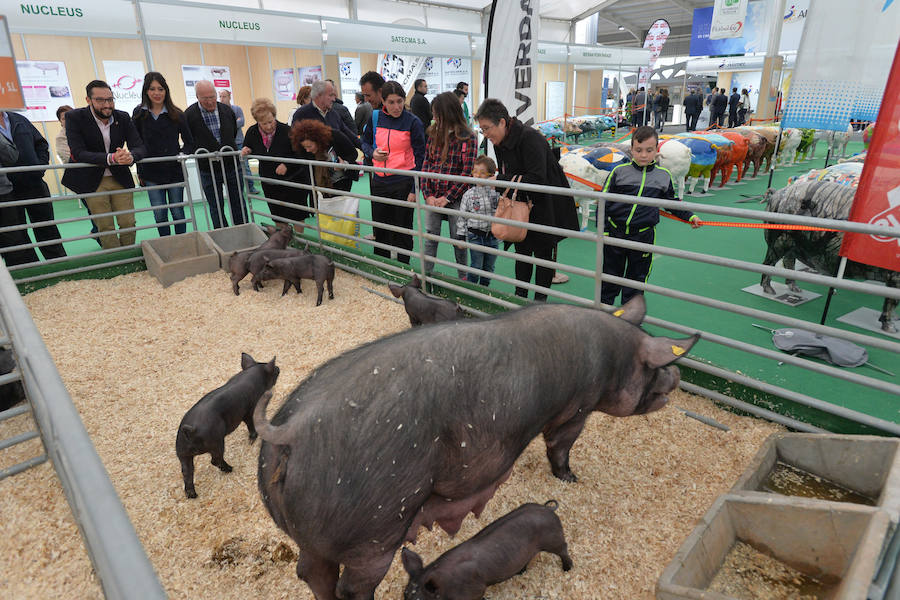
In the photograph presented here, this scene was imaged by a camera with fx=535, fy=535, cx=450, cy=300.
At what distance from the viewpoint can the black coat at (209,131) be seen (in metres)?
6.18

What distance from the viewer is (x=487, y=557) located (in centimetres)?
197

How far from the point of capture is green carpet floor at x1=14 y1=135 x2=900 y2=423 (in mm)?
3367

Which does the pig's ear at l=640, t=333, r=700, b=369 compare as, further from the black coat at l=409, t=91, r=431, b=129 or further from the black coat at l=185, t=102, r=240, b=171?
the black coat at l=185, t=102, r=240, b=171

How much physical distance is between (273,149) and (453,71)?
11.7 m

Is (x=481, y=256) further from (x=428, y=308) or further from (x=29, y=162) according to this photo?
(x=29, y=162)

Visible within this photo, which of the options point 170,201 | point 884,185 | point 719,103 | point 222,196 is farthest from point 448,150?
point 719,103

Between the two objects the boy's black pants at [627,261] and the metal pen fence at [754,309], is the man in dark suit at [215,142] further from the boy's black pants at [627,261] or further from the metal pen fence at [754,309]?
the boy's black pants at [627,261]

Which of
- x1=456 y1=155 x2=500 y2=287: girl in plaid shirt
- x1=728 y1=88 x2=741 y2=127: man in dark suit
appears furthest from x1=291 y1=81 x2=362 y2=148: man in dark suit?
x1=728 y1=88 x2=741 y2=127: man in dark suit

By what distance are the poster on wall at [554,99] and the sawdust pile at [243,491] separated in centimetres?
2054

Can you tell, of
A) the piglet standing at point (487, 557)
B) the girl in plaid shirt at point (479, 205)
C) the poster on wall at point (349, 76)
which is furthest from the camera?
the poster on wall at point (349, 76)

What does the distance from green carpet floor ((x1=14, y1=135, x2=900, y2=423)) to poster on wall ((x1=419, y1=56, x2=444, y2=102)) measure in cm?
810

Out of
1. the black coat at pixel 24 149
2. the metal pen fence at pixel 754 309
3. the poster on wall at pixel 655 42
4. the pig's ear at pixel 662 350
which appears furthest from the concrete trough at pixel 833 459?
the poster on wall at pixel 655 42

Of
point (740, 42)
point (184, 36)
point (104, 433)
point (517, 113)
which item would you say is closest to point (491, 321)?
point (104, 433)

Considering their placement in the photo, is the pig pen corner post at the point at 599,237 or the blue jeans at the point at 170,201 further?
the blue jeans at the point at 170,201
